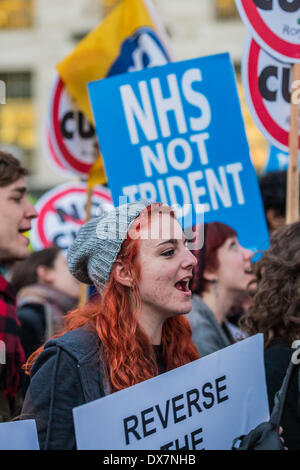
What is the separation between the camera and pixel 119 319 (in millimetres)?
2102

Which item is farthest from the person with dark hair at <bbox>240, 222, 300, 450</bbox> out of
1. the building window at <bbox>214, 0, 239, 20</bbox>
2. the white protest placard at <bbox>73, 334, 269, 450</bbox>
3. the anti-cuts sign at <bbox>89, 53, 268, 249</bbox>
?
the building window at <bbox>214, 0, 239, 20</bbox>

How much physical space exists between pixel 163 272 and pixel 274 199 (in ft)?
7.71

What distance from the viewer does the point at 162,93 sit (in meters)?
3.13

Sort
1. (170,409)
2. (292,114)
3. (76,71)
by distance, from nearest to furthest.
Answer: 1. (170,409)
2. (292,114)
3. (76,71)

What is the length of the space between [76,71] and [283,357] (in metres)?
2.57

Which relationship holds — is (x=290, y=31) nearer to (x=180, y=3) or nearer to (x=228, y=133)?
(x=228, y=133)

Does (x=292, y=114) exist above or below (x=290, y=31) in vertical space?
below

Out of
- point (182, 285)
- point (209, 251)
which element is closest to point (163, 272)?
point (182, 285)

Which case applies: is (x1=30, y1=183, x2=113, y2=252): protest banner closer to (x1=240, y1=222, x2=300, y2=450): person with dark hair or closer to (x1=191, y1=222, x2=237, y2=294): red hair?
(x1=191, y1=222, x2=237, y2=294): red hair

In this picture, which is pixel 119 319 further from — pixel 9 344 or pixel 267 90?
pixel 267 90

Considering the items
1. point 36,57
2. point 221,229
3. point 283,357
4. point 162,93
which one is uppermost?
point 36,57

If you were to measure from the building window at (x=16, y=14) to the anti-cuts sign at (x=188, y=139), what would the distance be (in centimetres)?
1561
